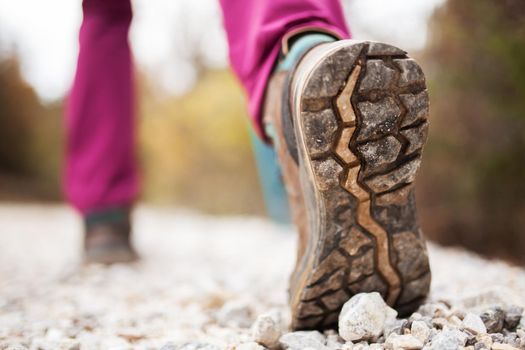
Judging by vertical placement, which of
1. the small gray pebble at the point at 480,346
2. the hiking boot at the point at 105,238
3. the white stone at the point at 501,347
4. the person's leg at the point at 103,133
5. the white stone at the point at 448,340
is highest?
the person's leg at the point at 103,133

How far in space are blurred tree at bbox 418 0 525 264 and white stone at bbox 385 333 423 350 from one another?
1.30 m

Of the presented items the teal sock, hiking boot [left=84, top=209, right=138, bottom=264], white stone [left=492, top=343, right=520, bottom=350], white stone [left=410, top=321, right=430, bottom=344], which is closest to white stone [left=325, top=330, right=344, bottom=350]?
white stone [left=410, top=321, right=430, bottom=344]

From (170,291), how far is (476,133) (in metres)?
1.46

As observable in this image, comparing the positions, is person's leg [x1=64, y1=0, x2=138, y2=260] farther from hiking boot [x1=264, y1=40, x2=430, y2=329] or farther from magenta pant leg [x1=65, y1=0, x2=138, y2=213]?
hiking boot [x1=264, y1=40, x2=430, y2=329]

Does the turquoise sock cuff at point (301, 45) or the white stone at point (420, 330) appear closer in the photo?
the white stone at point (420, 330)

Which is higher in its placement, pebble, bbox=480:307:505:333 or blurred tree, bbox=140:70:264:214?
blurred tree, bbox=140:70:264:214

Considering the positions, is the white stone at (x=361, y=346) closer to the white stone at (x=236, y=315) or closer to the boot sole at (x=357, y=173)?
the boot sole at (x=357, y=173)

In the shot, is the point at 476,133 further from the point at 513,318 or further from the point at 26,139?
the point at 26,139

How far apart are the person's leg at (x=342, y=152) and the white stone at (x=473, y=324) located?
0.38 ft

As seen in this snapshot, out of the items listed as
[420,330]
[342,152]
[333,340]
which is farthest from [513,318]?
[342,152]

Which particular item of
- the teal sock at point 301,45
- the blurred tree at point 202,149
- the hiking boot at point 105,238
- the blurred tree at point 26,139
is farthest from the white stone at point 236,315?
the blurred tree at point 26,139

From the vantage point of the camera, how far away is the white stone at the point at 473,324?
75 centimetres

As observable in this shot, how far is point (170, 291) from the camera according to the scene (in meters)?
1.35

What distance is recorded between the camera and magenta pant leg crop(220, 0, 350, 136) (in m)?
0.94
